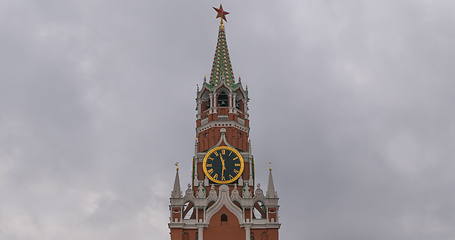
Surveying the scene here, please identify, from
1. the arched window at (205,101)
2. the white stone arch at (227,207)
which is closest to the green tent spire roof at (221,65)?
the arched window at (205,101)

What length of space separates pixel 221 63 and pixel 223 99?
5.04m

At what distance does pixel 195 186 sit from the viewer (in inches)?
A: 2591

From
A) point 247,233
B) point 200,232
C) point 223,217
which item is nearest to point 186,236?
point 200,232

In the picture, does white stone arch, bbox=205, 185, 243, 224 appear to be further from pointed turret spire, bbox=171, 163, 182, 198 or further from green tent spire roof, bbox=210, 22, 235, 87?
green tent spire roof, bbox=210, 22, 235, 87

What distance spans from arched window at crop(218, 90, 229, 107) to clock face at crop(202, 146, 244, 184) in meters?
5.62

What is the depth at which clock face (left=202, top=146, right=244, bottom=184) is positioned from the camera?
65.8 m

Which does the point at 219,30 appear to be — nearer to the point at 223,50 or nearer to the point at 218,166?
the point at 223,50

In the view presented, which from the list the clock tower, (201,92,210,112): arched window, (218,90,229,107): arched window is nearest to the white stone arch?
the clock tower

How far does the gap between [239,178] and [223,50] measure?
16121mm

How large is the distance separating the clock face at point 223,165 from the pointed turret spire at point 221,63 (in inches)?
311

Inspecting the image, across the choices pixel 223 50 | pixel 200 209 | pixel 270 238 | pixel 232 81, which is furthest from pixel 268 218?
pixel 223 50

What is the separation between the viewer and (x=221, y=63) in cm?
7450

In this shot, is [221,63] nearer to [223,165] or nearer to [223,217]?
[223,165]

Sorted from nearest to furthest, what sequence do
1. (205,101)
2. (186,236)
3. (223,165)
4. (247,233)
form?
(247,233) < (186,236) < (223,165) < (205,101)
